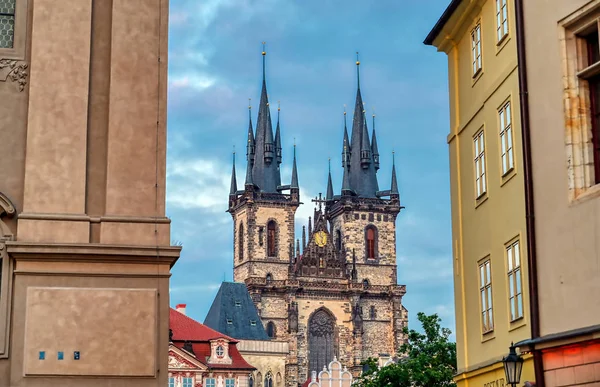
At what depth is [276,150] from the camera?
101500mm

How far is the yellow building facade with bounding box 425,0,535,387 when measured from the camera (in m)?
15.5

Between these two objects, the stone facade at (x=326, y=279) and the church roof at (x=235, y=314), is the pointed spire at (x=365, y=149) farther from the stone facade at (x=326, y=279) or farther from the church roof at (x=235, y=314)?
the church roof at (x=235, y=314)

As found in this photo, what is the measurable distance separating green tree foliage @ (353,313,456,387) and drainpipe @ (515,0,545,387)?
1971 cm

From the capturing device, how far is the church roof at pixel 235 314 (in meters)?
87.9

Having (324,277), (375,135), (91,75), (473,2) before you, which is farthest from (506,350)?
(375,135)

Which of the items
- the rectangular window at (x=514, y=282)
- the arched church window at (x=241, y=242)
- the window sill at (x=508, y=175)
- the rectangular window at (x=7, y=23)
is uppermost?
the arched church window at (x=241, y=242)

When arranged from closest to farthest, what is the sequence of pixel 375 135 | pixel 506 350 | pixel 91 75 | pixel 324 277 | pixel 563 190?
pixel 563 190 < pixel 91 75 < pixel 506 350 < pixel 324 277 < pixel 375 135

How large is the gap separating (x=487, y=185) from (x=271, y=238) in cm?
7962

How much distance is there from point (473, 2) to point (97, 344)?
885 cm

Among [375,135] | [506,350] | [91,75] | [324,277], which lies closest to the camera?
[91,75]

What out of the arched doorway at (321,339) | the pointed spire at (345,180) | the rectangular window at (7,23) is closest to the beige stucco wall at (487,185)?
the rectangular window at (7,23)

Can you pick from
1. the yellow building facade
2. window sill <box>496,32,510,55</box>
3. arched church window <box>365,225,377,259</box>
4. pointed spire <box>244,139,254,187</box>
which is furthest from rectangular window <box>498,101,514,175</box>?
arched church window <box>365,225,377,259</box>

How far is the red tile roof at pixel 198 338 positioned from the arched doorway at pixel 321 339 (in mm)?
22582

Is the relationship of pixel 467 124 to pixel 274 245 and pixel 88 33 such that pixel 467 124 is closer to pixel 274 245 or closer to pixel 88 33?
pixel 88 33
